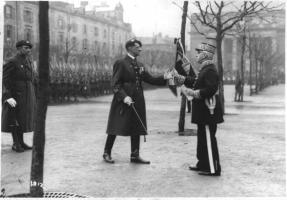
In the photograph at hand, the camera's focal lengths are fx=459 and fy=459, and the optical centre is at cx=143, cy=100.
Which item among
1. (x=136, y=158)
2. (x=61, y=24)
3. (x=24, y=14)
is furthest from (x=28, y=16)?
(x=136, y=158)

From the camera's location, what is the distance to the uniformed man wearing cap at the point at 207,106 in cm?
567

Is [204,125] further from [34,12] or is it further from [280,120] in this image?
[34,12]

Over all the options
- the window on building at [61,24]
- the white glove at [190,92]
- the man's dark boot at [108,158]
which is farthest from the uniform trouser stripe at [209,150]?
the window on building at [61,24]

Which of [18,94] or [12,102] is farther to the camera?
[18,94]

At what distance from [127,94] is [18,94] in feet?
6.69

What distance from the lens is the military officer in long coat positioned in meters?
6.31

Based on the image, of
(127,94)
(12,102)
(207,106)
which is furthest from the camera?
(12,102)

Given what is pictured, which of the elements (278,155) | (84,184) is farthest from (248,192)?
(278,155)

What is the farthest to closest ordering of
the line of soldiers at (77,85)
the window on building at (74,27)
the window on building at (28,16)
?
the window on building at (74,27) → the window on building at (28,16) → the line of soldiers at (77,85)

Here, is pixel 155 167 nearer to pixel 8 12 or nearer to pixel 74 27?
pixel 8 12

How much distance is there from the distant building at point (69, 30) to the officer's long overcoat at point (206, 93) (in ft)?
76.4

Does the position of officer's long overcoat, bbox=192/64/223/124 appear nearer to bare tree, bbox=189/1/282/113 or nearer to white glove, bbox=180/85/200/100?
white glove, bbox=180/85/200/100

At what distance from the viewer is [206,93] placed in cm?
561

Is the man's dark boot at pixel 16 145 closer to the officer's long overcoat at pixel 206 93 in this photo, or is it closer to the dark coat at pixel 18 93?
the dark coat at pixel 18 93
